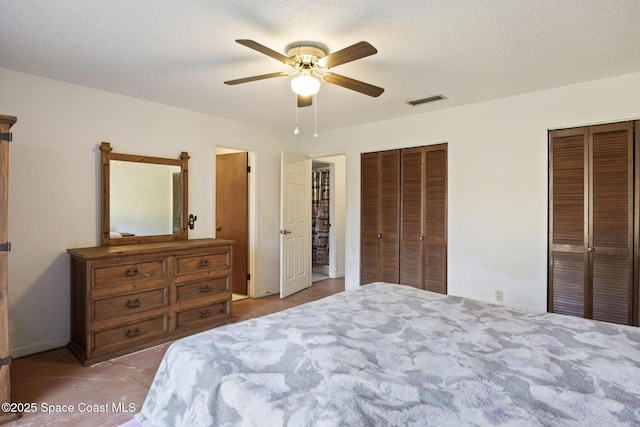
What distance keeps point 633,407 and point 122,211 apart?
12.1 feet

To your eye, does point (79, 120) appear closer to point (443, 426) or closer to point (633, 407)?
point (443, 426)

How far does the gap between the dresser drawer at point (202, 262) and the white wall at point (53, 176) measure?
33.3 inches

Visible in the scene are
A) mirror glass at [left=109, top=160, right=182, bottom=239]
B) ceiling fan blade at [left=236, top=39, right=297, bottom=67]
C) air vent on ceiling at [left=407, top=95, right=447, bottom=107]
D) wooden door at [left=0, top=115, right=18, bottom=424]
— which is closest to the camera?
ceiling fan blade at [left=236, top=39, right=297, bottom=67]

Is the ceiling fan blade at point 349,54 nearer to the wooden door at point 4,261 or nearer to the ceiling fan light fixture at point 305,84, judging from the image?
the ceiling fan light fixture at point 305,84

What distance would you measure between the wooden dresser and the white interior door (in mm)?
1218

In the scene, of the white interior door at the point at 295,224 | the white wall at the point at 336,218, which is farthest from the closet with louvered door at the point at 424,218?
the white wall at the point at 336,218

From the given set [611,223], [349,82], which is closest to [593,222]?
[611,223]

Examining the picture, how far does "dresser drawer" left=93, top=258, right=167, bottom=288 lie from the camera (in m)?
2.67

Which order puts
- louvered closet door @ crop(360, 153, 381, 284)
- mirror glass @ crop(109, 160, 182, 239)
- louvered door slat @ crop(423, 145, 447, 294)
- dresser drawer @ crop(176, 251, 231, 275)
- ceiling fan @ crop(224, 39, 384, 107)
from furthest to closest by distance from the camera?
louvered closet door @ crop(360, 153, 381, 284)
louvered door slat @ crop(423, 145, 447, 294)
mirror glass @ crop(109, 160, 182, 239)
dresser drawer @ crop(176, 251, 231, 275)
ceiling fan @ crop(224, 39, 384, 107)

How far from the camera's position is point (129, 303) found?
111 inches

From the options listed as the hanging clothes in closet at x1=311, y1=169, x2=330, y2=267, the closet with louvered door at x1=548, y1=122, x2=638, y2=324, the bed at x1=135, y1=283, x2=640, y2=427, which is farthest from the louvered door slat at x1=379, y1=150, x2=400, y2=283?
the bed at x1=135, y1=283, x2=640, y2=427

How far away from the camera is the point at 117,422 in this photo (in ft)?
6.39

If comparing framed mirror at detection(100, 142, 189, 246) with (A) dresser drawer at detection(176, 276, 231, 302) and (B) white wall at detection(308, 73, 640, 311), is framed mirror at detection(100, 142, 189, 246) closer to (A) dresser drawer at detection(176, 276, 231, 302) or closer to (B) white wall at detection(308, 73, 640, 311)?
(A) dresser drawer at detection(176, 276, 231, 302)

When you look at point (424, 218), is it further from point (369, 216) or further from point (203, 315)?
point (203, 315)
